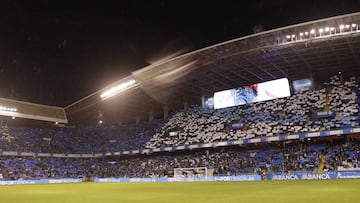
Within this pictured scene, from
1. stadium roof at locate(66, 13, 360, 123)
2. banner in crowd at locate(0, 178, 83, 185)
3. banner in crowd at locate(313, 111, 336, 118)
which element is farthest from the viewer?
banner in crowd at locate(0, 178, 83, 185)

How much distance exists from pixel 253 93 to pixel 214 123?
→ 25.3 feet

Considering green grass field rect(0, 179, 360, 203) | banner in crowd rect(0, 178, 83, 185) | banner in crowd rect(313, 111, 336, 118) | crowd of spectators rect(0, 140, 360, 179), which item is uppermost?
banner in crowd rect(313, 111, 336, 118)

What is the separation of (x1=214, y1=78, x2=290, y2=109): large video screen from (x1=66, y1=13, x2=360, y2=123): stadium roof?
996 millimetres

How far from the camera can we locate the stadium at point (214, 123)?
40.7 metres

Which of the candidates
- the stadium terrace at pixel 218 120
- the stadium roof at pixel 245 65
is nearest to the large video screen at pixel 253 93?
the stadium terrace at pixel 218 120

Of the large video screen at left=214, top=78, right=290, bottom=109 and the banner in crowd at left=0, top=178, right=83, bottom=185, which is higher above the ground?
the large video screen at left=214, top=78, right=290, bottom=109

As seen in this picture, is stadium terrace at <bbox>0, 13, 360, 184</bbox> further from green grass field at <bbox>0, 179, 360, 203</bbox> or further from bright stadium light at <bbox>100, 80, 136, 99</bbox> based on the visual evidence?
green grass field at <bbox>0, 179, 360, 203</bbox>

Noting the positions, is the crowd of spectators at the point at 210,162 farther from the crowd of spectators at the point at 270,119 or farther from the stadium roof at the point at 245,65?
the stadium roof at the point at 245,65

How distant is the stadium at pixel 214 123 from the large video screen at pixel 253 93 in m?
0.17

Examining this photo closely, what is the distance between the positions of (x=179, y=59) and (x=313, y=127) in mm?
19108

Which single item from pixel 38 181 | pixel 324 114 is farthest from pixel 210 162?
pixel 38 181

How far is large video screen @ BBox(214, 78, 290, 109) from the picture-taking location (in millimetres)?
52750

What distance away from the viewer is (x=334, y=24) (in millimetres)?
37656

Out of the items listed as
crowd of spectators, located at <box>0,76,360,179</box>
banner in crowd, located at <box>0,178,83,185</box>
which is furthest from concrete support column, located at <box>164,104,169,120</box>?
banner in crowd, located at <box>0,178,83,185</box>
